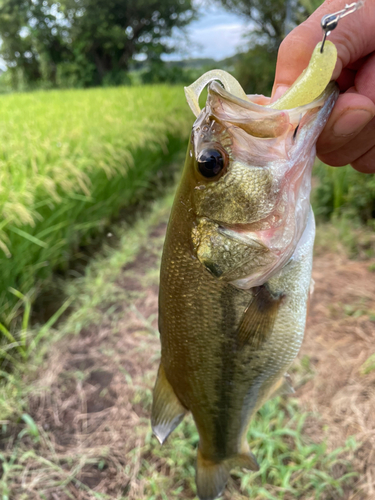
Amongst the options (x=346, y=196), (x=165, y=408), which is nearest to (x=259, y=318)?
(x=165, y=408)

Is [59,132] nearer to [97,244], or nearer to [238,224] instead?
[97,244]

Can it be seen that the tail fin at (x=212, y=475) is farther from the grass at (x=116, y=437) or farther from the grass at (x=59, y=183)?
the grass at (x=59, y=183)

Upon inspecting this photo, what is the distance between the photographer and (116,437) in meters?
1.96

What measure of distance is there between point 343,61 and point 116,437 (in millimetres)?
2071

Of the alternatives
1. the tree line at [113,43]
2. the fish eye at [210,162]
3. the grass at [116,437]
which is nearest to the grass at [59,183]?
the grass at [116,437]

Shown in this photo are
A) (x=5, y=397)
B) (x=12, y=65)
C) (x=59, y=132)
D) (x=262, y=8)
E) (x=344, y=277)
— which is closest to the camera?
(x=5, y=397)

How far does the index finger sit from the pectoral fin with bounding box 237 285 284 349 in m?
0.58

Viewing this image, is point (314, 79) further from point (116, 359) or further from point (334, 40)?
point (116, 359)

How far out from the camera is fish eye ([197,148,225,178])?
77 centimetres

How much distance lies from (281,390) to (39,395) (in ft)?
5.50

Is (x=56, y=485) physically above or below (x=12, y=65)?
below

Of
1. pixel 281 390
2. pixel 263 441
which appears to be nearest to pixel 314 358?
pixel 263 441

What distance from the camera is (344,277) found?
2.96m

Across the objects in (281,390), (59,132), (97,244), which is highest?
(59,132)
